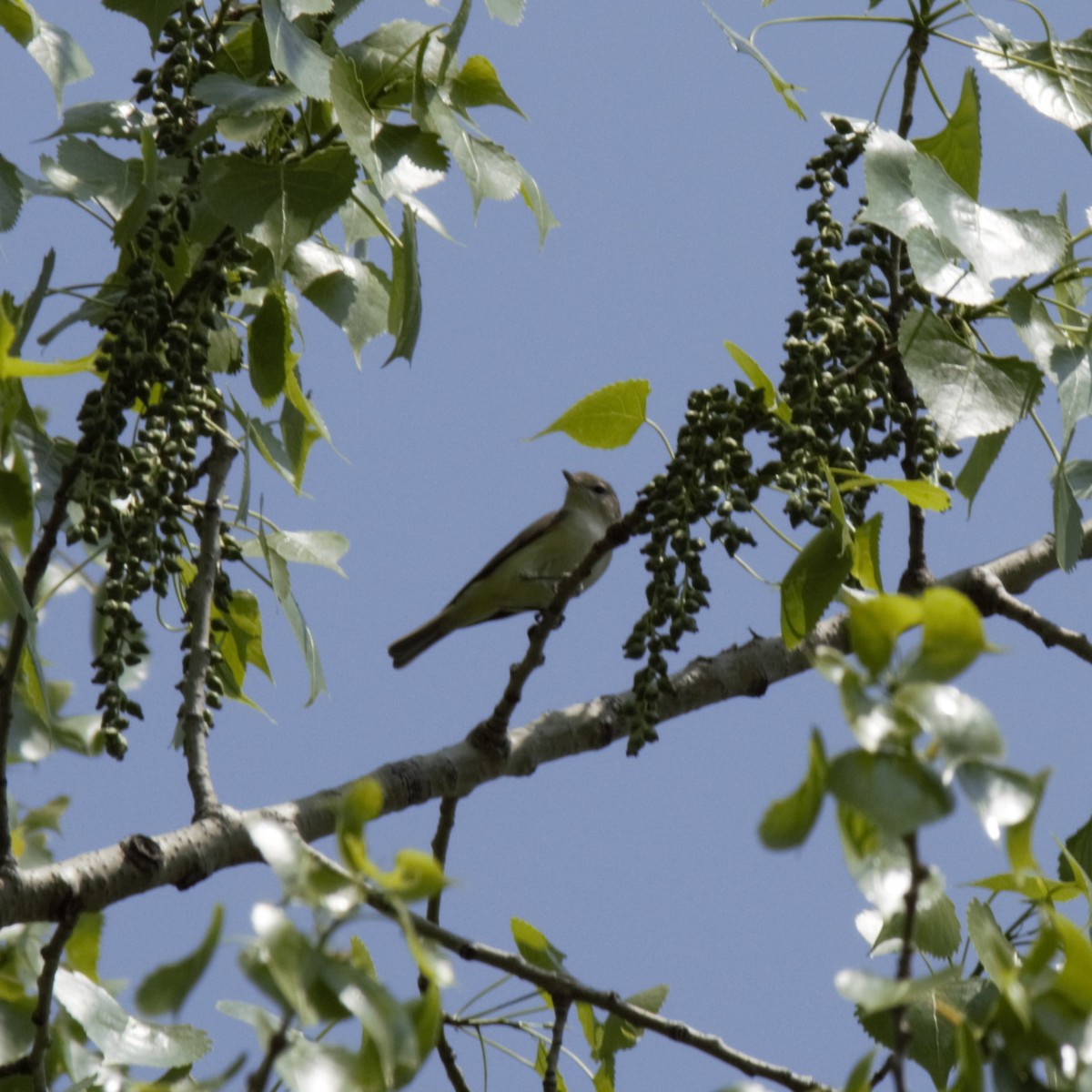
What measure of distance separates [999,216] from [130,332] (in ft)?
4.66

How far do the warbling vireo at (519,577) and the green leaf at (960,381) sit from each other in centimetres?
463

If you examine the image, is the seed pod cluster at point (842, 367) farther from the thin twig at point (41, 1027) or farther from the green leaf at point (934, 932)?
the thin twig at point (41, 1027)

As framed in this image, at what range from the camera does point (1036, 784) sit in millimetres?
1312

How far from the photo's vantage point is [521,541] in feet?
25.1

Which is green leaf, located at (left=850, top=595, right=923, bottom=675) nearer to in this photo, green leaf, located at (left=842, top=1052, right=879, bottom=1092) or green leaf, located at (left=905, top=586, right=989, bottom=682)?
green leaf, located at (left=905, top=586, right=989, bottom=682)

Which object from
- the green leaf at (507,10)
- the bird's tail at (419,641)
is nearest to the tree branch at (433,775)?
the green leaf at (507,10)

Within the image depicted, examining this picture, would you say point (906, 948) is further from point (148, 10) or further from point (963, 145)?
point (148, 10)

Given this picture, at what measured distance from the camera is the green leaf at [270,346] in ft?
9.00

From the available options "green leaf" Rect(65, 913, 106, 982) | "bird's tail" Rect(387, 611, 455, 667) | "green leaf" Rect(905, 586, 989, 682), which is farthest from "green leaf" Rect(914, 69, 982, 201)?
"bird's tail" Rect(387, 611, 455, 667)

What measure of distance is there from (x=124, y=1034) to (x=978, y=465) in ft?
5.92

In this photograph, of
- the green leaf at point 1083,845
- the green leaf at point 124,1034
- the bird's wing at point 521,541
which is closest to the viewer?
the green leaf at point 124,1034

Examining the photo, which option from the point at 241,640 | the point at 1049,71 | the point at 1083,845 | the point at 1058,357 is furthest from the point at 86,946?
the point at 1049,71

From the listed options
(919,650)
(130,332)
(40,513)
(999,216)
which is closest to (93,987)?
(40,513)

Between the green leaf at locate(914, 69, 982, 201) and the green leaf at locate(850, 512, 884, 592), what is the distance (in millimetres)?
583
